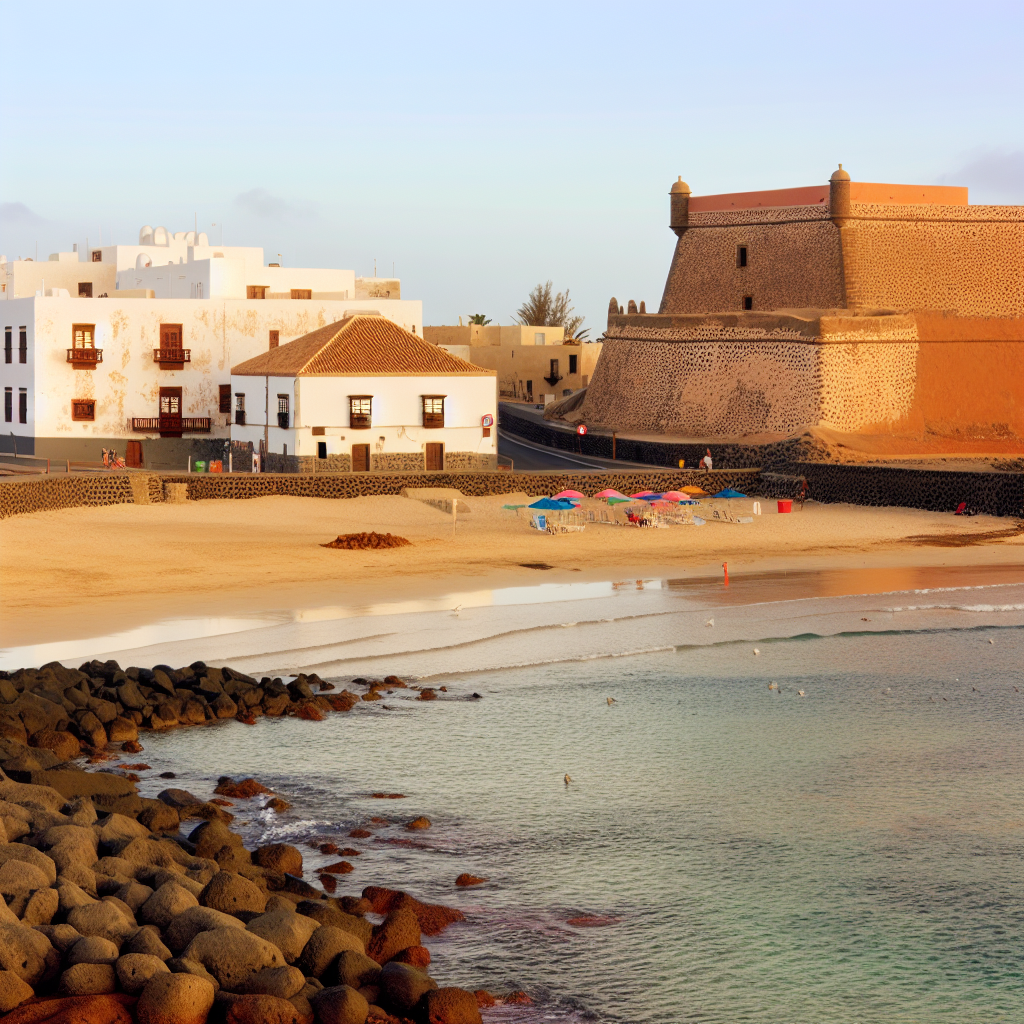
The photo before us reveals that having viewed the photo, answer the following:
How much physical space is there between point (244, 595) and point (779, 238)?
1641 inches

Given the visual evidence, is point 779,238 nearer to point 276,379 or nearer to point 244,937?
point 276,379

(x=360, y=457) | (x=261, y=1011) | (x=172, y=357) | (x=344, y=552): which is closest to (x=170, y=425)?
(x=172, y=357)

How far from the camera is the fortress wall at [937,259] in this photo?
197 ft

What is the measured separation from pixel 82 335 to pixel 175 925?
47.0 meters

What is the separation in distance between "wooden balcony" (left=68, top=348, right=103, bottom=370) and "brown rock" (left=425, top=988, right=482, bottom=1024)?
4754 centimetres

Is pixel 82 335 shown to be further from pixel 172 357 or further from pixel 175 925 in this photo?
pixel 175 925

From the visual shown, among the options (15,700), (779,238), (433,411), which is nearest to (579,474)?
(433,411)

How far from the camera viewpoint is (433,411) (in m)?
48.8

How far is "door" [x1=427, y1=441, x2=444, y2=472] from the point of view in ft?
161

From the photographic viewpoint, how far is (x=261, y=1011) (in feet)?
31.2

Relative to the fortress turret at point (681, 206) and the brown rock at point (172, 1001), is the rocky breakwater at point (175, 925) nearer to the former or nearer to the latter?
the brown rock at point (172, 1001)

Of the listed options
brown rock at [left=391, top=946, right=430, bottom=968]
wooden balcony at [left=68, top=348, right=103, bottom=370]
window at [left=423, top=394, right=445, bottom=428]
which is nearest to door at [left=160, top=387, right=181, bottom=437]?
wooden balcony at [left=68, top=348, right=103, bottom=370]

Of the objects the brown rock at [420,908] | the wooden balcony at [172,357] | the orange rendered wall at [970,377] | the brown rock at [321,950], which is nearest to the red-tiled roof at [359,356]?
the wooden balcony at [172,357]

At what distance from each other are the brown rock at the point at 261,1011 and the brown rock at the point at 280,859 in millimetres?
3248
